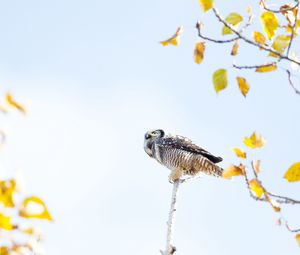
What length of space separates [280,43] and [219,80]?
497mm

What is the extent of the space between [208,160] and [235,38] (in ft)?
31.9

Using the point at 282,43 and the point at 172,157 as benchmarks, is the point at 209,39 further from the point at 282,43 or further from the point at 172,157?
the point at 172,157

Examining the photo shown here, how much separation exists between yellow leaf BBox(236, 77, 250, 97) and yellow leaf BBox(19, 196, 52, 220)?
197 cm

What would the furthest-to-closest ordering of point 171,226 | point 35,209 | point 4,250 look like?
point 171,226 < point 4,250 < point 35,209

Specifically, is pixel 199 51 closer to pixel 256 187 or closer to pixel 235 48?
pixel 235 48

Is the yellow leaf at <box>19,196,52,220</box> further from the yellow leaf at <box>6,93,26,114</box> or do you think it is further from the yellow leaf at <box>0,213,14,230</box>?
the yellow leaf at <box>6,93,26,114</box>

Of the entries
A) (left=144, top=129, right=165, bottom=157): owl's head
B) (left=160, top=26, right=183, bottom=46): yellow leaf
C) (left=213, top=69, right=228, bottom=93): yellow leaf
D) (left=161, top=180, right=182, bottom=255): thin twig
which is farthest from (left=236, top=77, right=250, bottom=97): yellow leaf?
(left=144, top=129, right=165, bottom=157): owl's head

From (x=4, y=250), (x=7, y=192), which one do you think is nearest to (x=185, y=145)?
(x=4, y=250)

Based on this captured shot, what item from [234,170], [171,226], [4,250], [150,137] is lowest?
[4,250]

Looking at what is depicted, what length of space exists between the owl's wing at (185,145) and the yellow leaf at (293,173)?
33.4 ft

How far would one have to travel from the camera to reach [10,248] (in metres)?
1.68

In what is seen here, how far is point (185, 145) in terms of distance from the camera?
1373 cm

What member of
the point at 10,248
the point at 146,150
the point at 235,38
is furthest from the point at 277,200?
the point at 146,150

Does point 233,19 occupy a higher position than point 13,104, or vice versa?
point 233,19
